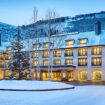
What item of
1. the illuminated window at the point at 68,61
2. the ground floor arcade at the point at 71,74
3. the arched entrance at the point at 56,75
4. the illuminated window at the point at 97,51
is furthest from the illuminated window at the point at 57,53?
the illuminated window at the point at 97,51

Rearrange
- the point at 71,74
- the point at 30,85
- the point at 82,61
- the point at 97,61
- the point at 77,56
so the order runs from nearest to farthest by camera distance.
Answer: the point at 30,85, the point at 97,61, the point at 82,61, the point at 77,56, the point at 71,74

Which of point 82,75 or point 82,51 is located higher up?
point 82,51

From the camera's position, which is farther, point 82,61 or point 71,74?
point 71,74

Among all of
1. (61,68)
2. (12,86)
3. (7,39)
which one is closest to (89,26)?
(61,68)

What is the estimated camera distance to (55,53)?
75.9m

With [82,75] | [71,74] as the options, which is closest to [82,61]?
[82,75]

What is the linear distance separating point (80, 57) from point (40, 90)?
1632 inches

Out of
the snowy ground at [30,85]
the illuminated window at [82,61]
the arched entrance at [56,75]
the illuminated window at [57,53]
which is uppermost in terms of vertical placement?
the illuminated window at [57,53]

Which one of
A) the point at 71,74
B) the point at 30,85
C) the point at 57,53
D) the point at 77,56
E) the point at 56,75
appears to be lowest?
the point at 56,75

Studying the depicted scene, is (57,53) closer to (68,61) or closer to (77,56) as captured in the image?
(68,61)

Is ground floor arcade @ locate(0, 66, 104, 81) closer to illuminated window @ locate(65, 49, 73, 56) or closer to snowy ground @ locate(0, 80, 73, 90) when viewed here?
illuminated window @ locate(65, 49, 73, 56)

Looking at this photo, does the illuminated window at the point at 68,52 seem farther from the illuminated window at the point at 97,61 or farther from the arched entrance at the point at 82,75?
the illuminated window at the point at 97,61

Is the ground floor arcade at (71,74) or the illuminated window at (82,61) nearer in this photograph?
A: the ground floor arcade at (71,74)

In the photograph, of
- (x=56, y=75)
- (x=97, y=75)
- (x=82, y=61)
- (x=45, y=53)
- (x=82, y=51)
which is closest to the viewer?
(x=97, y=75)
